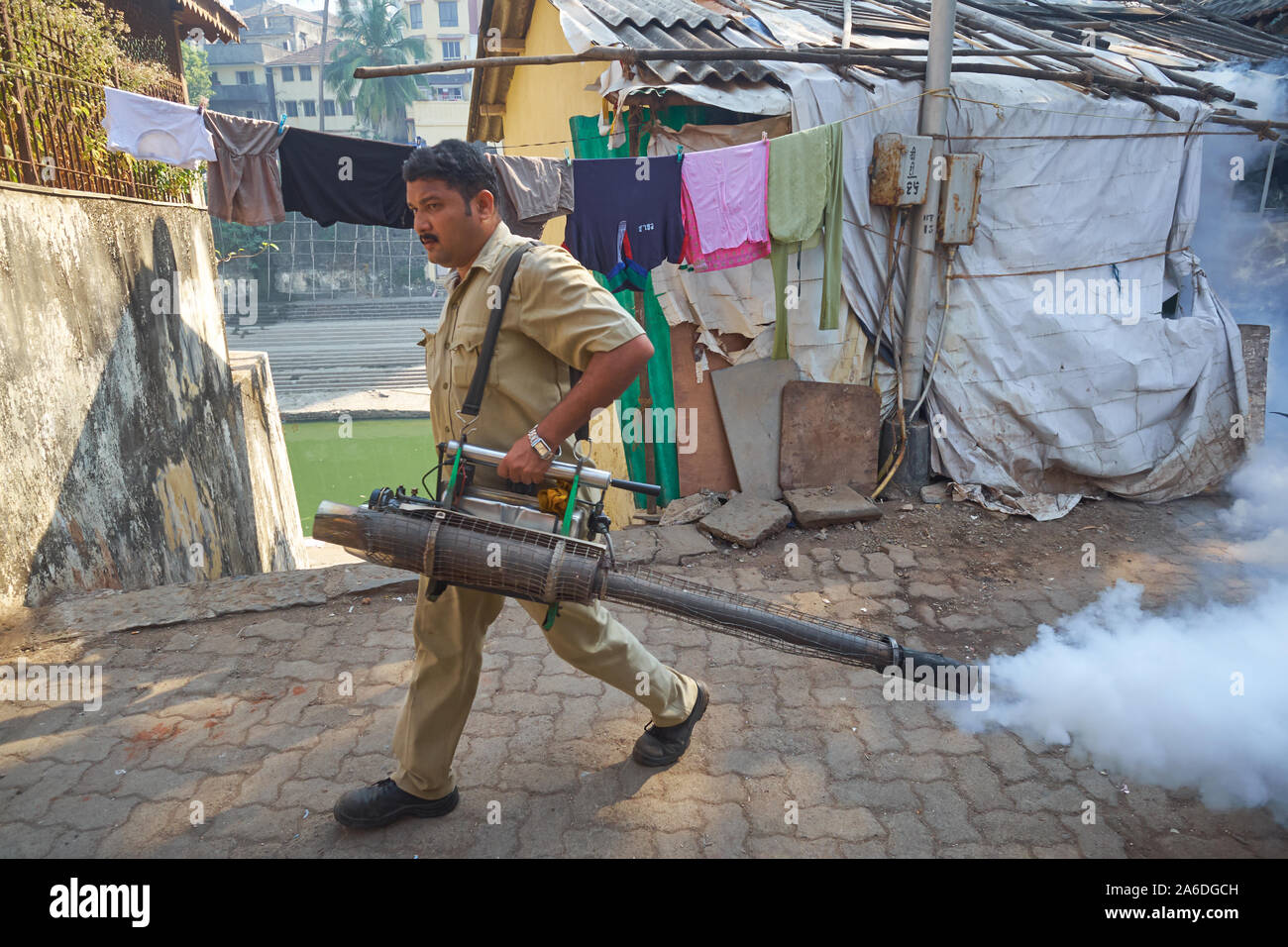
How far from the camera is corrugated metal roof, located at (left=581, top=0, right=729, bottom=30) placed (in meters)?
5.74

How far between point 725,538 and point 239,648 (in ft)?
9.70

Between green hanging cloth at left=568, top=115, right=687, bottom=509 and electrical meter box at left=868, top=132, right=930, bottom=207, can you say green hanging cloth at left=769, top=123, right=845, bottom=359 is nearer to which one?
electrical meter box at left=868, top=132, right=930, bottom=207

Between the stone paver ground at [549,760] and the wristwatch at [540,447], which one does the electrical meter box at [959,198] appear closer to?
the stone paver ground at [549,760]

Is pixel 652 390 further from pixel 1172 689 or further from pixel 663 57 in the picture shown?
pixel 1172 689

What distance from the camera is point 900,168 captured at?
537cm

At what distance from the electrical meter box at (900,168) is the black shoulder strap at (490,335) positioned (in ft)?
13.5

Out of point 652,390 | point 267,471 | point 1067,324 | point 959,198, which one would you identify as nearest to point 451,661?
point 652,390

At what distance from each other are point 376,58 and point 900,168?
41591mm

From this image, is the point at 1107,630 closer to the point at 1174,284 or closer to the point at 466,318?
the point at 466,318

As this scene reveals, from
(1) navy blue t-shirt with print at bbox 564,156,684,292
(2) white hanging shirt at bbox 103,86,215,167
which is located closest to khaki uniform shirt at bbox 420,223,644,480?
(1) navy blue t-shirt with print at bbox 564,156,684,292

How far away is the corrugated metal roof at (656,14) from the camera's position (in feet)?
18.8

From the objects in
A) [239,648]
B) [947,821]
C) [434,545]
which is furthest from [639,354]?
[239,648]

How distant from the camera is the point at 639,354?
7.00 feet

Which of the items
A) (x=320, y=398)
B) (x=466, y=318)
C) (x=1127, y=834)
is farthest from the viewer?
(x=320, y=398)
